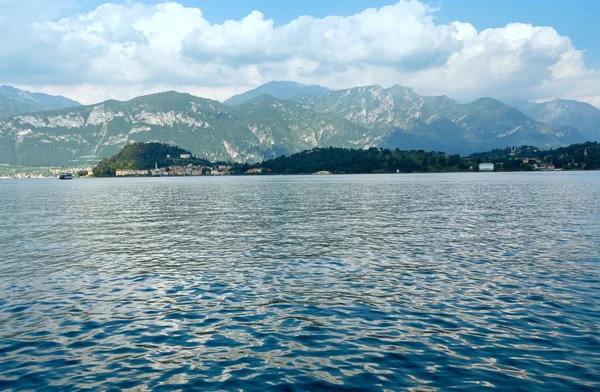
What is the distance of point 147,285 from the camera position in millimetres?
33719

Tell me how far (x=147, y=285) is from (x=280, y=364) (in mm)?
18123

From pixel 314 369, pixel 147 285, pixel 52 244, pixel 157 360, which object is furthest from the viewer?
pixel 52 244

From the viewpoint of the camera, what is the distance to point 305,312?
26.6 m

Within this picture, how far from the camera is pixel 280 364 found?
19484mm

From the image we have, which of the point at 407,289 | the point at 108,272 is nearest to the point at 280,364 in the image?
the point at 407,289

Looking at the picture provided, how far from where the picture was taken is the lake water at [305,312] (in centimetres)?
1852

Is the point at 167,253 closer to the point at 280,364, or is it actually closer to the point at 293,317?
the point at 293,317

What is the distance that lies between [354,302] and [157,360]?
1326 cm

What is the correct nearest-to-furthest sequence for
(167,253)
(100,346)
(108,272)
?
(100,346) → (108,272) → (167,253)

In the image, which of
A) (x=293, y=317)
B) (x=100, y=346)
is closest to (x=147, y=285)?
(x=100, y=346)

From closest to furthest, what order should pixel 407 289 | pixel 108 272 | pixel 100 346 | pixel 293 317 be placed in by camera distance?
pixel 100 346, pixel 293 317, pixel 407 289, pixel 108 272

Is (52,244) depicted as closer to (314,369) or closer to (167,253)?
(167,253)

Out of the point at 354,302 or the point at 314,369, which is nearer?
the point at 314,369

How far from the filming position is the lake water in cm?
1852
